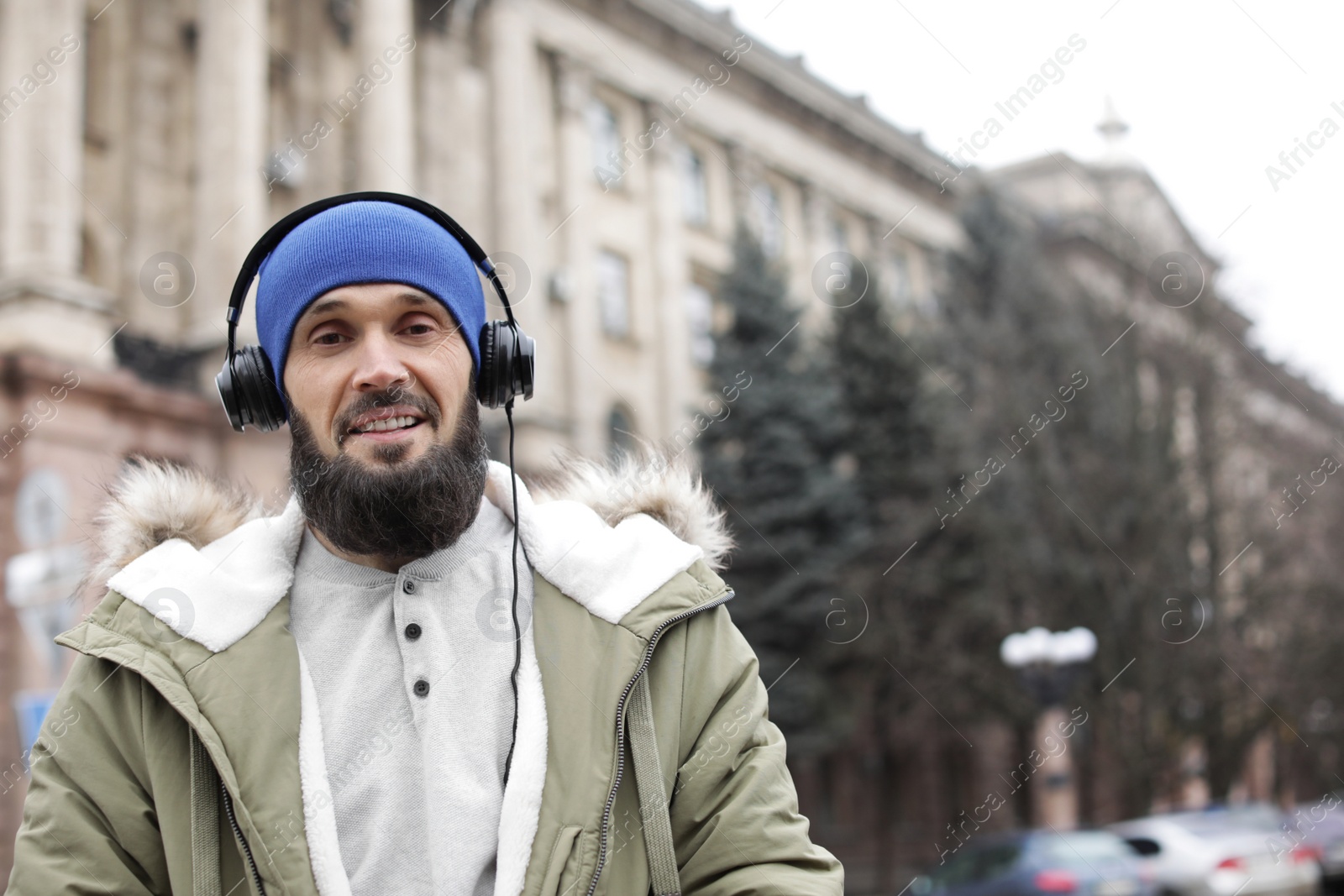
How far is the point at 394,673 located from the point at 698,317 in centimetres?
3337

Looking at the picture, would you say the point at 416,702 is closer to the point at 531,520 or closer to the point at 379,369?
the point at 531,520

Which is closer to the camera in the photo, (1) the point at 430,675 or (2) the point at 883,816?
(1) the point at 430,675

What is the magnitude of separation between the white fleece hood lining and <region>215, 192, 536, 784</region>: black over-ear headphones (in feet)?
0.43

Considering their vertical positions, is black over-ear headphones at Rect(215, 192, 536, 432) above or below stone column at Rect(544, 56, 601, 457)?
below

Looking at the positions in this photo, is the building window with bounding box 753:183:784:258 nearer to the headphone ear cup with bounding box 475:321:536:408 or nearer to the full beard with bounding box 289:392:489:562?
the headphone ear cup with bounding box 475:321:536:408

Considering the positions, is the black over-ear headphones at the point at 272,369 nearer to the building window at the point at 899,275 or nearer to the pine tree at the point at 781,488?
the pine tree at the point at 781,488

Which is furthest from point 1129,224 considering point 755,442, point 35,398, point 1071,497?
point 35,398

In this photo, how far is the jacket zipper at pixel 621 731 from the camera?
201 cm

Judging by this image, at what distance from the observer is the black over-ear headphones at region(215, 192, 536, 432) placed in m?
2.46

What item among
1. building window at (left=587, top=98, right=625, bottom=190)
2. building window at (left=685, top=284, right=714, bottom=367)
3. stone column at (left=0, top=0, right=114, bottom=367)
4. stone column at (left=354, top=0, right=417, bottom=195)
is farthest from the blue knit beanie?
building window at (left=685, top=284, right=714, bottom=367)

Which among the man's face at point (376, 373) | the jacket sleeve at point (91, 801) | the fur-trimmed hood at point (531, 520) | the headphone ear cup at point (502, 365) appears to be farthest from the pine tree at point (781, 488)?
the jacket sleeve at point (91, 801)

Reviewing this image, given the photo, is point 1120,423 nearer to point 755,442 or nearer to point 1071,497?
point 1071,497

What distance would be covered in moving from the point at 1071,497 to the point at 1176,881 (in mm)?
9904

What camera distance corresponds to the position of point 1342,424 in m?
29.5
